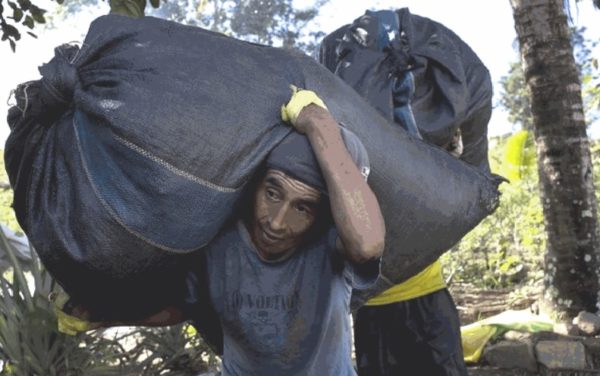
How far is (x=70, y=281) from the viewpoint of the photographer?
62.9 inches

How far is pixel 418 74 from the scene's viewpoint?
2.17 metres

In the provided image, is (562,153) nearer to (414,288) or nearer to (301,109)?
(414,288)

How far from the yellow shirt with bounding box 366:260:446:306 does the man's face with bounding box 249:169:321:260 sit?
109cm

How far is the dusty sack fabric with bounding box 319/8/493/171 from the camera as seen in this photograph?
2.16 meters

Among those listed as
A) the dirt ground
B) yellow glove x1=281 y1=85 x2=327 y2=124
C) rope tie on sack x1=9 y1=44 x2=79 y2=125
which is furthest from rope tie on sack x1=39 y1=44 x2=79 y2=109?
the dirt ground

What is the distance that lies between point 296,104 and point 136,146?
0.32 m

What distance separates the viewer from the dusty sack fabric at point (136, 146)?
1.49 meters

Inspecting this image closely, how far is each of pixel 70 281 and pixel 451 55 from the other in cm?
124

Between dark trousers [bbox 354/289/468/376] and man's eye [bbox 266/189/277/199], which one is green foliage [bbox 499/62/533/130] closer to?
dark trousers [bbox 354/289/468/376]

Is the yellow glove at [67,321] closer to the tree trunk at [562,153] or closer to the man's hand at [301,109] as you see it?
the man's hand at [301,109]

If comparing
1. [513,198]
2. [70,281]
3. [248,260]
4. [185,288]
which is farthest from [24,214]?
[513,198]

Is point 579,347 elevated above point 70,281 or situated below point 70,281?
below

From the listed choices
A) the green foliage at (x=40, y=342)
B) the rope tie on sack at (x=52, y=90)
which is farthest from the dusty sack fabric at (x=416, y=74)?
the green foliage at (x=40, y=342)

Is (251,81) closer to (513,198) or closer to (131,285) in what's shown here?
(131,285)
